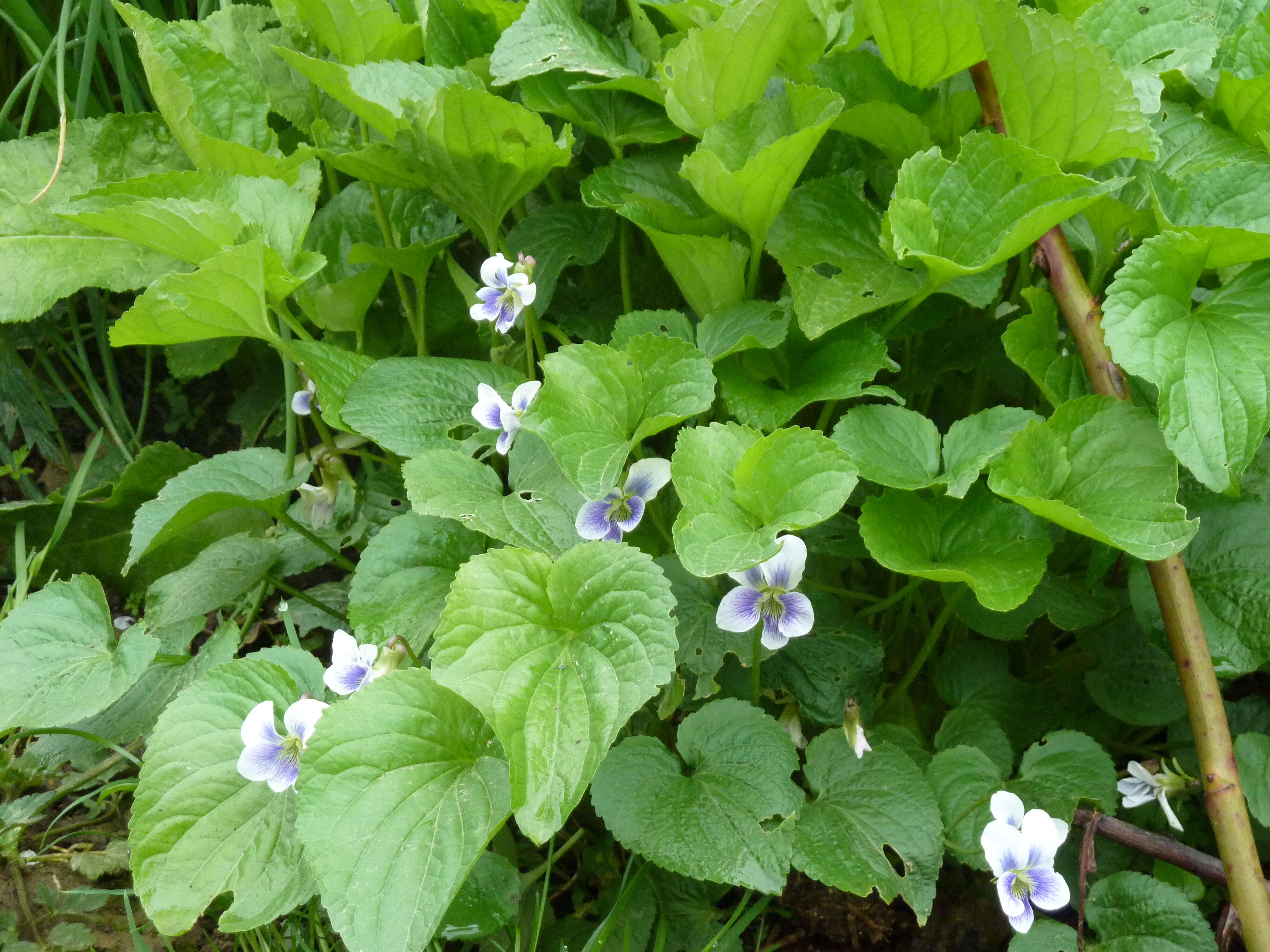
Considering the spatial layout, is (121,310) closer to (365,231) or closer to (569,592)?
(365,231)

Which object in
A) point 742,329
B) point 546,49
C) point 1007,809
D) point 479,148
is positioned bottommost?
point 1007,809

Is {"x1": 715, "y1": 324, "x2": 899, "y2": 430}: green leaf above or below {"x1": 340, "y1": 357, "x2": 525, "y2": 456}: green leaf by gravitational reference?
above

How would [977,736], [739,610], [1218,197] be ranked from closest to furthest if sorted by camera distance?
[739,610], [1218,197], [977,736]

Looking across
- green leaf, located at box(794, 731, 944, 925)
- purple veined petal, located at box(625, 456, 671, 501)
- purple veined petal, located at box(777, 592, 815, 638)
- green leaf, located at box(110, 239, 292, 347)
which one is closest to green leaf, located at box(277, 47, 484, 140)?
green leaf, located at box(110, 239, 292, 347)

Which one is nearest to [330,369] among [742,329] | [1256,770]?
[742,329]

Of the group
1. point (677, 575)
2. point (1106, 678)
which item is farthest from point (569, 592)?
point (1106, 678)

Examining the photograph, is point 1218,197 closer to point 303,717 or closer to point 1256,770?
point 1256,770

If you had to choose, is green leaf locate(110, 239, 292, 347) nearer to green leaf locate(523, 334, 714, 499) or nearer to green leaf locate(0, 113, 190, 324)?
green leaf locate(0, 113, 190, 324)
